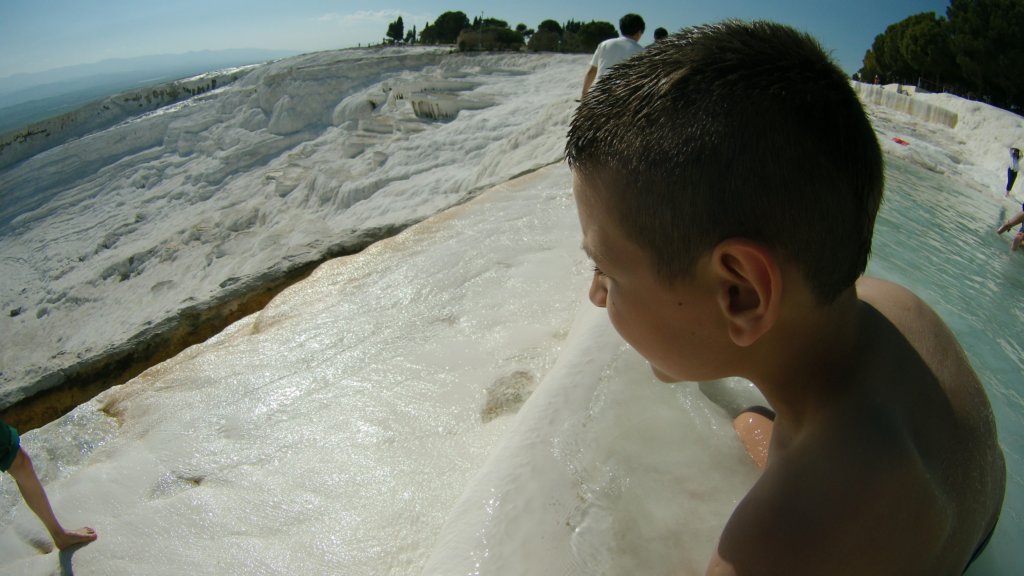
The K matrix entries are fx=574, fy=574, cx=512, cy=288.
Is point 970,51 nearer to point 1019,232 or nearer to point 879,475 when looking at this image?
point 1019,232

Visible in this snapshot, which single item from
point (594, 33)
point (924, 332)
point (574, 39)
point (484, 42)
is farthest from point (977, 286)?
point (594, 33)

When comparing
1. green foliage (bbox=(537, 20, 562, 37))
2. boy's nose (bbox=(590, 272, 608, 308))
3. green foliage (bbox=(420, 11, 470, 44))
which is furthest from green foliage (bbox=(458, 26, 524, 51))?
boy's nose (bbox=(590, 272, 608, 308))

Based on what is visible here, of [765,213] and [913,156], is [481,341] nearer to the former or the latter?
[765,213]

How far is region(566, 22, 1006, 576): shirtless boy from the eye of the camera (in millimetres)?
725

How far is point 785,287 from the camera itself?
30.5 inches

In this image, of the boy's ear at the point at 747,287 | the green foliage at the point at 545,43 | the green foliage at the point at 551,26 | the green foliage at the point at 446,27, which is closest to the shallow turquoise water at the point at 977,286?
the boy's ear at the point at 747,287

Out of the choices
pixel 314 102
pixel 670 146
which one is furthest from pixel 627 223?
pixel 314 102

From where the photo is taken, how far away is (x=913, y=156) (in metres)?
7.56

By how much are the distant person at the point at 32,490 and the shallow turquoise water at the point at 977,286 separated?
2.72m

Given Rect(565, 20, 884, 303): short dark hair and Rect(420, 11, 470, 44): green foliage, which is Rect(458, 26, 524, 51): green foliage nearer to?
Rect(420, 11, 470, 44): green foliage

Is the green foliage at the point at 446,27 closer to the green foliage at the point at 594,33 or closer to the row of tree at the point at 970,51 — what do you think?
the green foliage at the point at 594,33

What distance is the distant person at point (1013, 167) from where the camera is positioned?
8.41m

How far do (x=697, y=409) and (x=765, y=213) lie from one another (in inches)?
38.6

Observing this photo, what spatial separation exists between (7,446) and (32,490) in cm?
20
